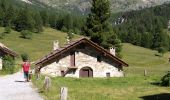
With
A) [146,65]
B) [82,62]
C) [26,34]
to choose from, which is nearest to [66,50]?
[82,62]

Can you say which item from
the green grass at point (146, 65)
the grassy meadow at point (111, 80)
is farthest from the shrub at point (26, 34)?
the green grass at point (146, 65)

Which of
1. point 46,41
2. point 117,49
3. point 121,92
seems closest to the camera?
point 121,92

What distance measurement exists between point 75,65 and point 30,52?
83.9 meters

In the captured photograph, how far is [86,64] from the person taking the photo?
210 ft

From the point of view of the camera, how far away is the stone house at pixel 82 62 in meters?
62.2

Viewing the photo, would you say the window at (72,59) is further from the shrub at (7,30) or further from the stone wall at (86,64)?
the shrub at (7,30)

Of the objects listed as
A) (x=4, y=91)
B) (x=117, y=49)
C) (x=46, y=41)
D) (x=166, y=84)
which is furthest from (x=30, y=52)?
(x=4, y=91)

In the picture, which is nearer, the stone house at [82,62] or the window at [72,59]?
the stone house at [82,62]

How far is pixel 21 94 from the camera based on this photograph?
28438 millimetres

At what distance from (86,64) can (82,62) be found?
0.60 m

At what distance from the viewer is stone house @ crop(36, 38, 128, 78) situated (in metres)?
62.2

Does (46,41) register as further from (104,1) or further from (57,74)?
(57,74)

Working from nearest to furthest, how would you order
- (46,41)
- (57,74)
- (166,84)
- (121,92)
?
1. (121,92)
2. (166,84)
3. (57,74)
4. (46,41)

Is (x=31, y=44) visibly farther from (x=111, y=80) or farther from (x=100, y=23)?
(x=111, y=80)
